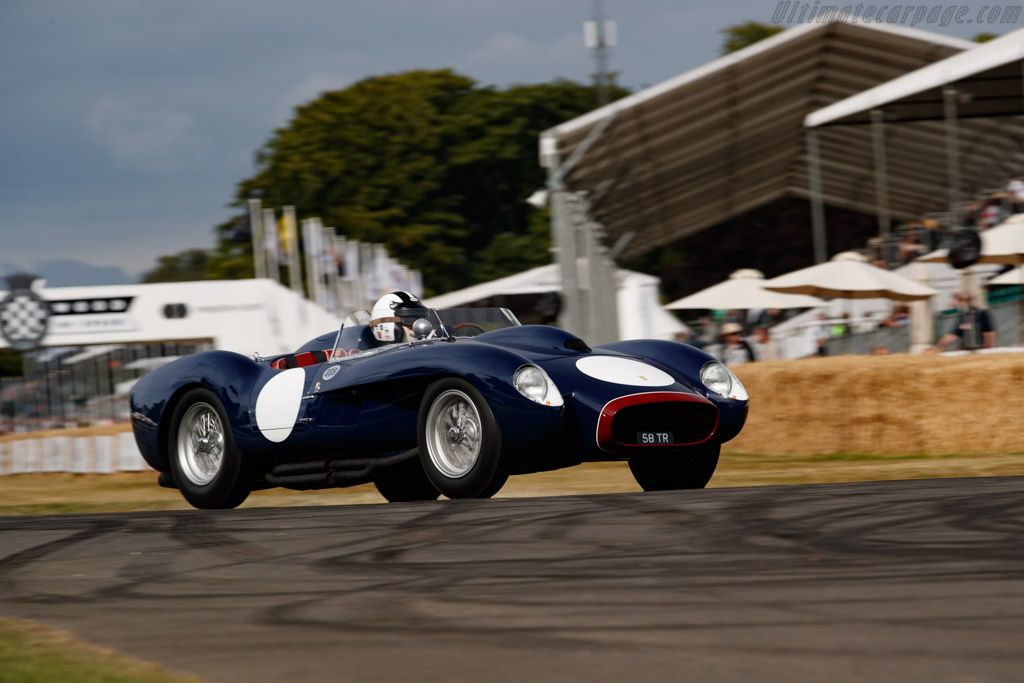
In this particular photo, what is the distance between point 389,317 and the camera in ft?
26.1

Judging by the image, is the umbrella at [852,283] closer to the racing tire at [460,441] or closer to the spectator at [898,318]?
the spectator at [898,318]

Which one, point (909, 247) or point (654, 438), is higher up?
point (909, 247)

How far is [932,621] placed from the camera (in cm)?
299

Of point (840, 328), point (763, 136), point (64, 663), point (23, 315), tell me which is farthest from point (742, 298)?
point (23, 315)

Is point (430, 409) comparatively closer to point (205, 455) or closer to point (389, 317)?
point (389, 317)

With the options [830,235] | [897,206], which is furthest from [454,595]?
[830,235]

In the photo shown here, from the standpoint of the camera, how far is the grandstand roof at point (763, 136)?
77.3 ft

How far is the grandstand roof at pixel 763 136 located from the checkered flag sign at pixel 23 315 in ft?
40.0

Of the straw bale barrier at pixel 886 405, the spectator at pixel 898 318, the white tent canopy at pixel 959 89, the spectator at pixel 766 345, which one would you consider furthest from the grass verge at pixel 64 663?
the white tent canopy at pixel 959 89

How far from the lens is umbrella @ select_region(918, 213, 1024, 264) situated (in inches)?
560

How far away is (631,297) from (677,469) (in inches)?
794

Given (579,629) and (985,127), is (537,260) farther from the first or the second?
(579,629)

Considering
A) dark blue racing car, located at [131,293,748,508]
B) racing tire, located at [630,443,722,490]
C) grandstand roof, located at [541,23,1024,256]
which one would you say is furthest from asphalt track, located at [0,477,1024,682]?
grandstand roof, located at [541,23,1024,256]

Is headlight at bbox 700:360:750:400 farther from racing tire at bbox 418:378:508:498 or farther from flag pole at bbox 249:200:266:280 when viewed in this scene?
flag pole at bbox 249:200:266:280
